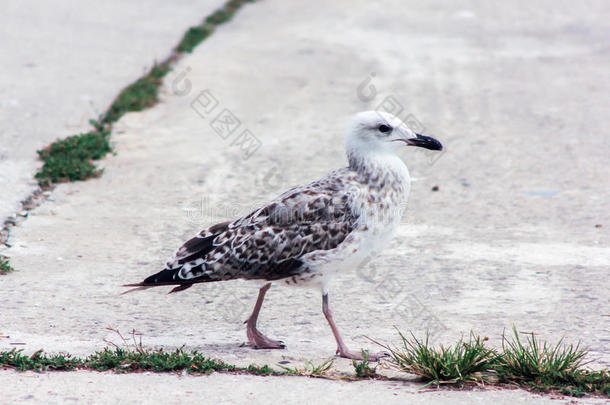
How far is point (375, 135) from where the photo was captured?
5.05 m

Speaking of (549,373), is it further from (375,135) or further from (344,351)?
(375,135)

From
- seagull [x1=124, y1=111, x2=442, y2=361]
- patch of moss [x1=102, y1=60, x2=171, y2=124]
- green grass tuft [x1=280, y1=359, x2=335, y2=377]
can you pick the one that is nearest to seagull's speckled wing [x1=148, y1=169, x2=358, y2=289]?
seagull [x1=124, y1=111, x2=442, y2=361]

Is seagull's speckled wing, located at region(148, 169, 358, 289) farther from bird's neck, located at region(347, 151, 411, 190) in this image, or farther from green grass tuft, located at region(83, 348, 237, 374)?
green grass tuft, located at region(83, 348, 237, 374)

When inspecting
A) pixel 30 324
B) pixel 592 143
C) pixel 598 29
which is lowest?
pixel 30 324

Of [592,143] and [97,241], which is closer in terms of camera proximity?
[97,241]

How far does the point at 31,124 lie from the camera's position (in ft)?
28.3

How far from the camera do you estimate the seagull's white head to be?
502 centimetres

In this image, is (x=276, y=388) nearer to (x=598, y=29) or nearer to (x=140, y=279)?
(x=140, y=279)

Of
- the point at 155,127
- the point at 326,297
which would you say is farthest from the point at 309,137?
the point at 326,297

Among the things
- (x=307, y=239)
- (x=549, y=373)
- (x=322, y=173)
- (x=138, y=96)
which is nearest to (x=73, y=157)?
(x=138, y=96)

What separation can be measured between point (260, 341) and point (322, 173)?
3.32m

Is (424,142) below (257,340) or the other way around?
the other way around

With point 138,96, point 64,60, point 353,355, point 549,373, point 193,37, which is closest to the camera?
point 549,373

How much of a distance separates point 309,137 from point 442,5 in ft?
22.2
